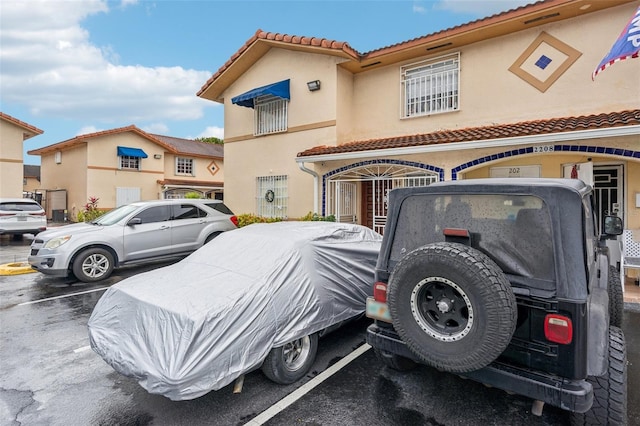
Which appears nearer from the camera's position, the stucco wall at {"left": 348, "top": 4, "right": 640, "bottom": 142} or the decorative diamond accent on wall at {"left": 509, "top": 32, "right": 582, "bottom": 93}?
the stucco wall at {"left": 348, "top": 4, "right": 640, "bottom": 142}

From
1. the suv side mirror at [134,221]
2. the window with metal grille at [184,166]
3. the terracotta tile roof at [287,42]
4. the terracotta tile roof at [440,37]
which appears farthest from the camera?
the window with metal grille at [184,166]

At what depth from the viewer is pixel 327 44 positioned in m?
10.2

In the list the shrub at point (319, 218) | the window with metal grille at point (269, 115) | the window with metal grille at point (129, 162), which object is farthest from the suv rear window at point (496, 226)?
the window with metal grille at point (129, 162)

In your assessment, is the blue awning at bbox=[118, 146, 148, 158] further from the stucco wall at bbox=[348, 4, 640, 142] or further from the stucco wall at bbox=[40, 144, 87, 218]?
the stucco wall at bbox=[348, 4, 640, 142]

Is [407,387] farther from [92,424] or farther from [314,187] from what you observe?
[314,187]

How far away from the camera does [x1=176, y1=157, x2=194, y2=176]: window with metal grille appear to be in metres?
26.4

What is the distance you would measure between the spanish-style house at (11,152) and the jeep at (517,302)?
2324 centimetres

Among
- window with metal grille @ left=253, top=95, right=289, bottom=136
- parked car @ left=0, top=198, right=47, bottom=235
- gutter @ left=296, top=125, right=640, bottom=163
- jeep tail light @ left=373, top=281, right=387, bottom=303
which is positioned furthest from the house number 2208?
parked car @ left=0, top=198, right=47, bottom=235

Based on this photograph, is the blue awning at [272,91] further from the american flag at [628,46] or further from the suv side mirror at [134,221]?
→ the american flag at [628,46]

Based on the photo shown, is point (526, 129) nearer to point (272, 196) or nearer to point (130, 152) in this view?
point (272, 196)

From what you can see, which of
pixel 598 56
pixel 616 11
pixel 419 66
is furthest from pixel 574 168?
pixel 419 66

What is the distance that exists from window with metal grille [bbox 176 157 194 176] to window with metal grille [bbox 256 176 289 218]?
16075 millimetres

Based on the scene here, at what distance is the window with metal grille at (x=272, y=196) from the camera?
12000 mm

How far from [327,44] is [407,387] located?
947 centimetres
